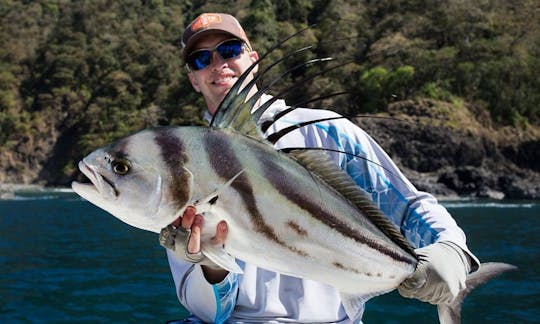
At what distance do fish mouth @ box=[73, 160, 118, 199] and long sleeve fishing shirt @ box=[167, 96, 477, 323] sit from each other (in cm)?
103

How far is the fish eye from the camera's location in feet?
6.40

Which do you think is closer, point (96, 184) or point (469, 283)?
point (96, 184)

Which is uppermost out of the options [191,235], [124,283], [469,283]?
[191,235]

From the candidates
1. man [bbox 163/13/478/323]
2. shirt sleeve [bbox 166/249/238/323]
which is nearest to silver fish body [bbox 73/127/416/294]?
man [bbox 163/13/478/323]

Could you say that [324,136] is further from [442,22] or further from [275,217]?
[442,22]

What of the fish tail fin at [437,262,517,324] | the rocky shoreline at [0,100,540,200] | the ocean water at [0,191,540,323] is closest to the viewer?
the fish tail fin at [437,262,517,324]

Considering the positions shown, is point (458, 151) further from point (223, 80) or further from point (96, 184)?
point (96, 184)

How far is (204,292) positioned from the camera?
9.55 feet

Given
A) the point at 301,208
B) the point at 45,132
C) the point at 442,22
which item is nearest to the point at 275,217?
the point at 301,208

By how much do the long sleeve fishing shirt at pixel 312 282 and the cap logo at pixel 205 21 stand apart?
1.83 ft

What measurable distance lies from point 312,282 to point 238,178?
4.03ft

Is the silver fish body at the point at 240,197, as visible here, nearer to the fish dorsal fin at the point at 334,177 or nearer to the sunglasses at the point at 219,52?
the fish dorsal fin at the point at 334,177

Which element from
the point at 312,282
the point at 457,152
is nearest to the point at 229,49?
the point at 312,282

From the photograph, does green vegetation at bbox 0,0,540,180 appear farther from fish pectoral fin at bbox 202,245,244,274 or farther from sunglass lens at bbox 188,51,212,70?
fish pectoral fin at bbox 202,245,244,274
